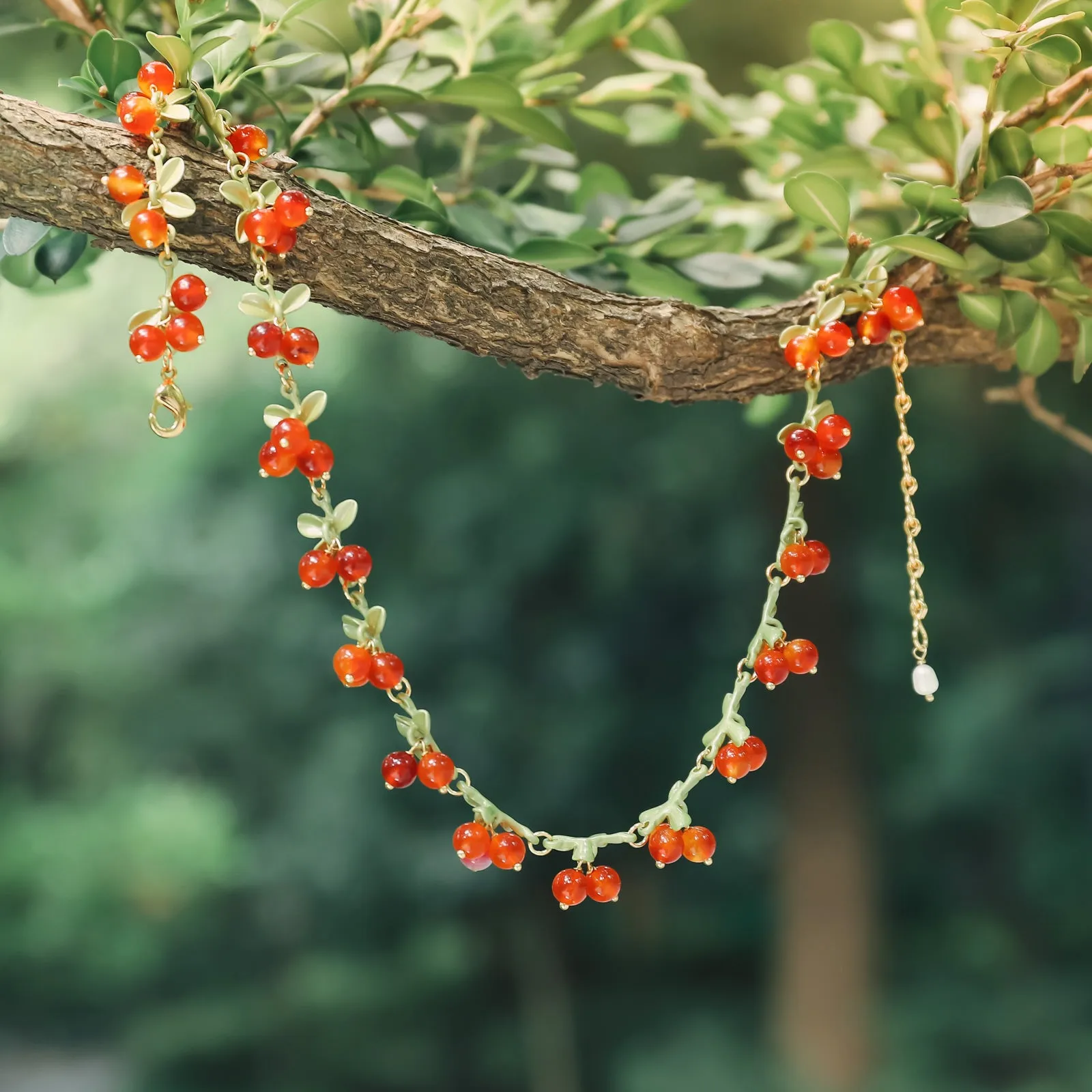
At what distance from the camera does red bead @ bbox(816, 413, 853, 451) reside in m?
0.48

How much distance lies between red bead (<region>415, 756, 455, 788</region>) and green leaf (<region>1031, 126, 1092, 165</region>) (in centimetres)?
37

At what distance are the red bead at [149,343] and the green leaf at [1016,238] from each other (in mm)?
342

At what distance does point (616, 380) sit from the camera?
0.50 metres

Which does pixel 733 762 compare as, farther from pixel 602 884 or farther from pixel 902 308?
pixel 902 308

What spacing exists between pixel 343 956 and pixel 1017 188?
2.40 metres

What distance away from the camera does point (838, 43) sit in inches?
22.0

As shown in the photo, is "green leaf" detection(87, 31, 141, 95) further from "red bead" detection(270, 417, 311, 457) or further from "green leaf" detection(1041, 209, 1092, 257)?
"green leaf" detection(1041, 209, 1092, 257)

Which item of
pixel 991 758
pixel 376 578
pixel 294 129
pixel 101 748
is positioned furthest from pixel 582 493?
pixel 294 129

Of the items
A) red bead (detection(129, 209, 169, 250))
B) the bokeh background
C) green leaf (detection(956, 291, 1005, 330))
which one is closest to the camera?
red bead (detection(129, 209, 169, 250))

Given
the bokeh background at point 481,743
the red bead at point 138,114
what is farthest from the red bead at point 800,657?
the bokeh background at point 481,743

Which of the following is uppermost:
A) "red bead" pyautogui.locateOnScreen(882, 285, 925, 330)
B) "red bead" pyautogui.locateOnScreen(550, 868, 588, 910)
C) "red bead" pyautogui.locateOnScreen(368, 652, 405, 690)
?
"red bead" pyautogui.locateOnScreen(882, 285, 925, 330)

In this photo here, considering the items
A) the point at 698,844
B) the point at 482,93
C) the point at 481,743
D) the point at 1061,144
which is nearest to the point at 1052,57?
the point at 1061,144

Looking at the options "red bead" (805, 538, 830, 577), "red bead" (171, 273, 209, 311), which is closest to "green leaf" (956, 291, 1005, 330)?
"red bead" (805, 538, 830, 577)

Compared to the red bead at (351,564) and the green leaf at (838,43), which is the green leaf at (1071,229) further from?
the red bead at (351,564)
